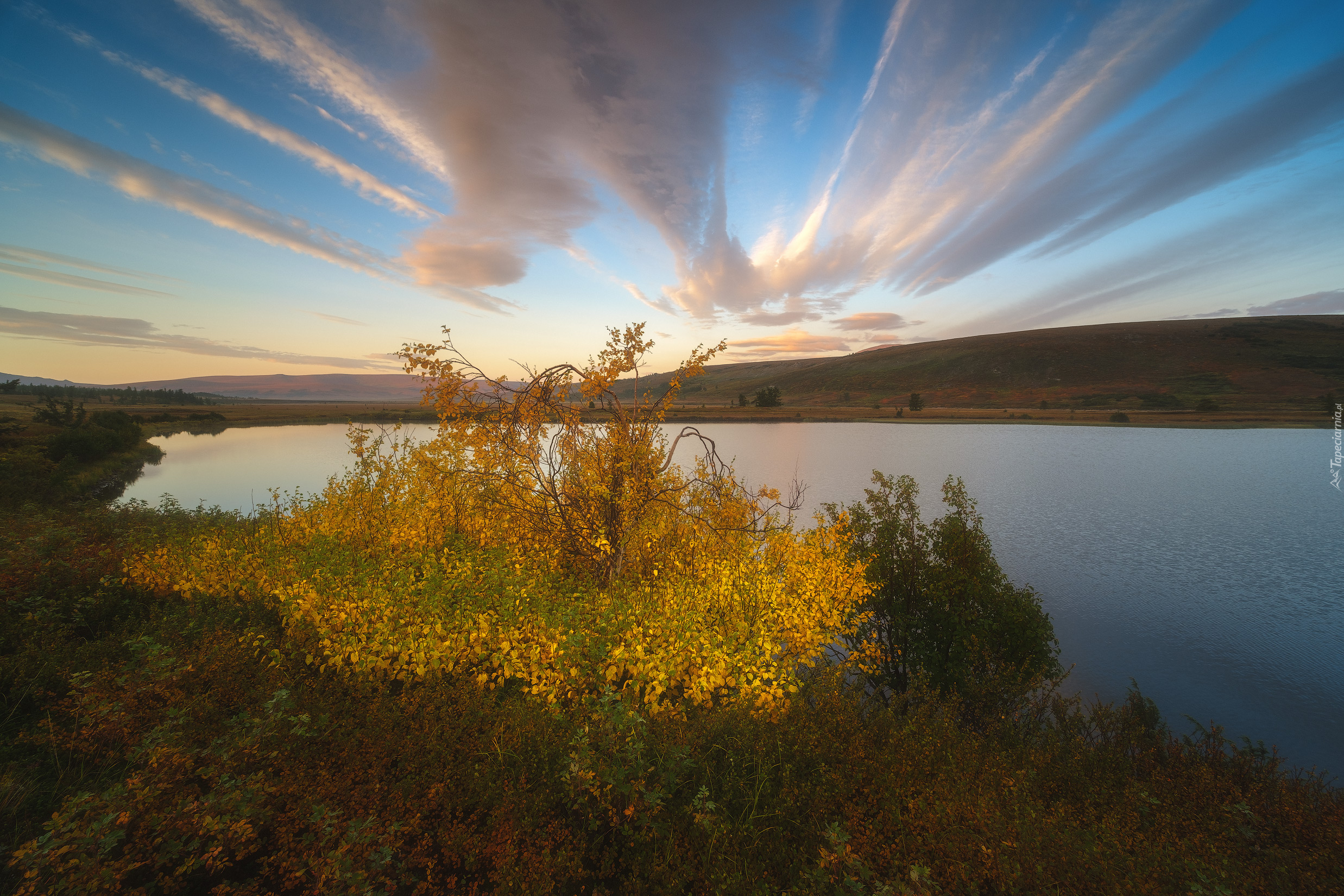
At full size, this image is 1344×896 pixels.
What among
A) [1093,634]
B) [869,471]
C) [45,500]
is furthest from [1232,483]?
[45,500]

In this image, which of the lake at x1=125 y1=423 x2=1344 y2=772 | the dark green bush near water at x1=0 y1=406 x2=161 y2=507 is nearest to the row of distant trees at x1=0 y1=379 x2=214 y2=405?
the dark green bush near water at x1=0 y1=406 x2=161 y2=507

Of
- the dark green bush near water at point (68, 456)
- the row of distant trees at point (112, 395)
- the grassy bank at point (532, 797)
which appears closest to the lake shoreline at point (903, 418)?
the dark green bush near water at point (68, 456)

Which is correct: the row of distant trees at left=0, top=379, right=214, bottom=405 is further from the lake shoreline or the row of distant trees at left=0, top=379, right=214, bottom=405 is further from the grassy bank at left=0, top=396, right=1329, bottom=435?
the lake shoreline

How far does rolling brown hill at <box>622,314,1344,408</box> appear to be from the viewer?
364ft

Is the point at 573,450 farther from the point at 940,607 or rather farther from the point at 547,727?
the point at 940,607

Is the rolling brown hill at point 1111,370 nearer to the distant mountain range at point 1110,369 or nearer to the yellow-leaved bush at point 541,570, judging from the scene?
→ the distant mountain range at point 1110,369

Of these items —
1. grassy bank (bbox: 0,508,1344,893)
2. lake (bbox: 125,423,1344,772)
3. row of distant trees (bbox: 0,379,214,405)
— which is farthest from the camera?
row of distant trees (bbox: 0,379,214,405)

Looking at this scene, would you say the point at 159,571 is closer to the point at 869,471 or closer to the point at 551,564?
the point at 551,564

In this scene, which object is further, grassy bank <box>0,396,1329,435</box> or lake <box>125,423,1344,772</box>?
grassy bank <box>0,396,1329,435</box>

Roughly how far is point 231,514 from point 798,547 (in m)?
22.0

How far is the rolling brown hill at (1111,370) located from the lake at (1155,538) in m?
65.7

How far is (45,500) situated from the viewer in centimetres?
2309

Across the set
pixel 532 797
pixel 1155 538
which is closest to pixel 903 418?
pixel 1155 538

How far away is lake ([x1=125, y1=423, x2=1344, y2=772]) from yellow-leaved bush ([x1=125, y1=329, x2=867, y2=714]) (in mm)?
13154
